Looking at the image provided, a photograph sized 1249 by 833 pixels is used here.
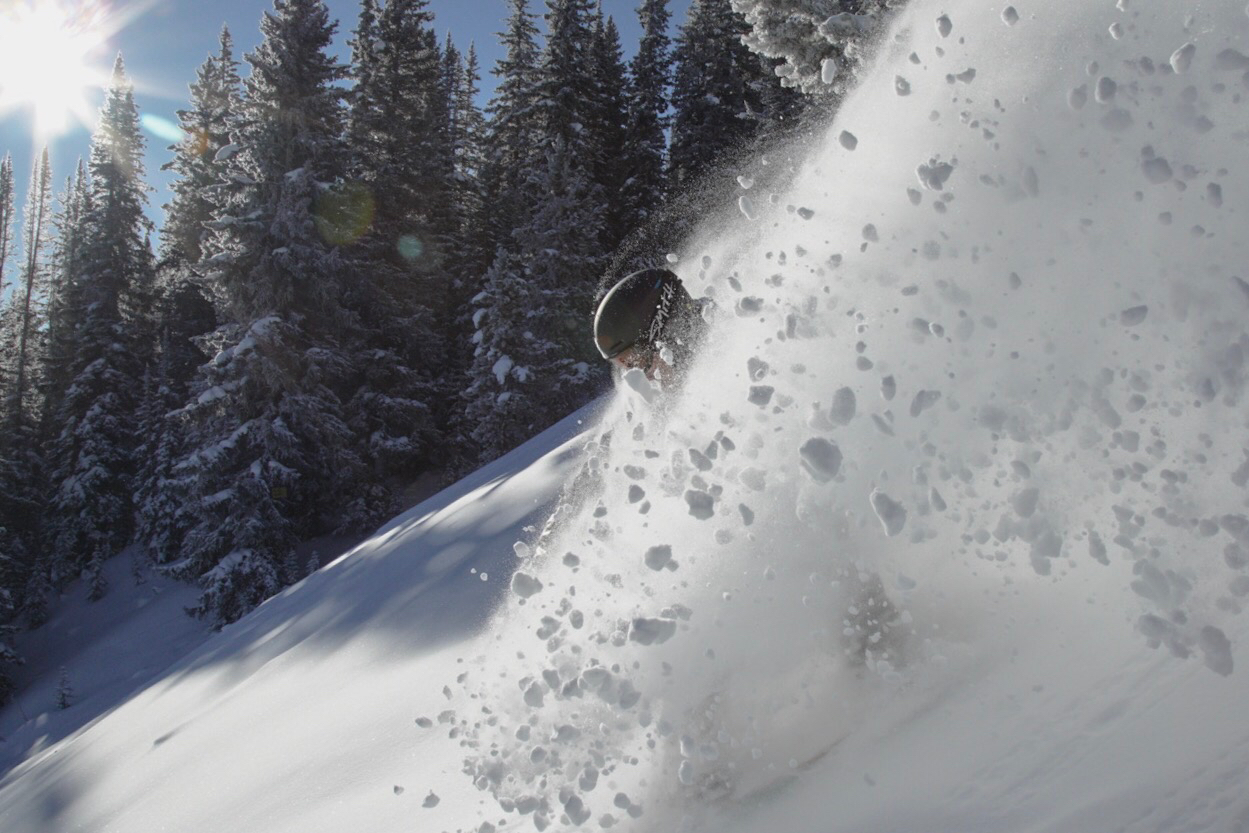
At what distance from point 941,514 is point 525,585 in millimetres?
1508

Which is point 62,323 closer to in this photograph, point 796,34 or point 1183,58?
point 796,34

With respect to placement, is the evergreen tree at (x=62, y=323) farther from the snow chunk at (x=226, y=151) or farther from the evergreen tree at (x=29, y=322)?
the snow chunk at (x=226, y=151)

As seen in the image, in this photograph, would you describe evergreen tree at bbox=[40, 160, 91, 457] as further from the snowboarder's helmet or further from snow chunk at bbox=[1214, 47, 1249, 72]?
snow chunk at bbox=[1214, 47, 1249, 72]

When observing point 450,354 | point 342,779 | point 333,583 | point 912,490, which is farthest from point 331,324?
point 912,490

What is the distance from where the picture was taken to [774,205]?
322cm

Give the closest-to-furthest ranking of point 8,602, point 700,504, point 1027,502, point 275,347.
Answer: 1. point 1027,502
2. point 700,504
3. point 275,347
4. point 8,602

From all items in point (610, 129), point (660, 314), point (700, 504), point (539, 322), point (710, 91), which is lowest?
point (700, 504)

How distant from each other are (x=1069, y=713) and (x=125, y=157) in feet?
123

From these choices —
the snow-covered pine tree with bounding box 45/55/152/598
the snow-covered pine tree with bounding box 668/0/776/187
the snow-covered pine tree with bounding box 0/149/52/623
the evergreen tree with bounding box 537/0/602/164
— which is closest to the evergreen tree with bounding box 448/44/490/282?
the evergreen tree with bounding box 537/0/602/164

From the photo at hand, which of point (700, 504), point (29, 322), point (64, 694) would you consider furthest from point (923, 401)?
point (29, 322)

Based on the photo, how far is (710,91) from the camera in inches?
979

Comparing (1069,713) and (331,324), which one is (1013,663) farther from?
(331,324)

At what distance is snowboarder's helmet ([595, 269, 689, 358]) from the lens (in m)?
3.66

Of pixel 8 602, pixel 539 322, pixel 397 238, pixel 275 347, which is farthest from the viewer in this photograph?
pixel 397 238
